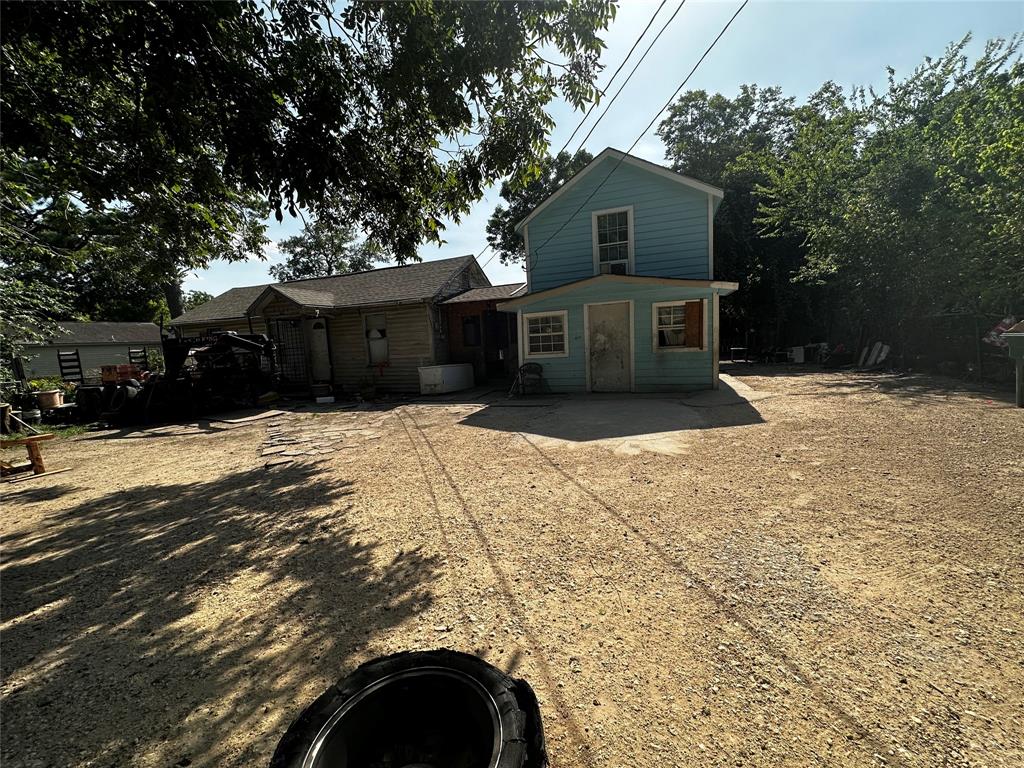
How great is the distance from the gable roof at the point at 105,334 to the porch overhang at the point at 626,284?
3195 centimetres

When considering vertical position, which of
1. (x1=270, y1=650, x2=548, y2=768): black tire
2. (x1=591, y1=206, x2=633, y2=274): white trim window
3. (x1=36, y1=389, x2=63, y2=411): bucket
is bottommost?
(x1=270, y1=650, x2=548, y2=768): black tire

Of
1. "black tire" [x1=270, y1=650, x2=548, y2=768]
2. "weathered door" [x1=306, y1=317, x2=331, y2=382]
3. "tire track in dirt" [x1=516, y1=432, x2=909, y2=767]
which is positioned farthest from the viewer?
"weathered door" [x1=306, y1=317, x2=331, y2=382]

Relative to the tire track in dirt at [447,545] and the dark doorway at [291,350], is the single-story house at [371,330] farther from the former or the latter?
the tire track in dirt at [447,545]

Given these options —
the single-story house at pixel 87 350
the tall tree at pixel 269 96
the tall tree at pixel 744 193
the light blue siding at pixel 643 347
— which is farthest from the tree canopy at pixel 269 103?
the single-story house at pixel 87 350

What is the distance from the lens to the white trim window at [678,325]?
1017cm

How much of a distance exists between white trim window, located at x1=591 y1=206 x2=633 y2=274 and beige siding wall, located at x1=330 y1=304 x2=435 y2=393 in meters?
6.50

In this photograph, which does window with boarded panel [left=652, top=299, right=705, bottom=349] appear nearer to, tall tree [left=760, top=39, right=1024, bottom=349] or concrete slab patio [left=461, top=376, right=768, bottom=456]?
concrete slab patio [left=461, top=376, right=768, bottom=456]

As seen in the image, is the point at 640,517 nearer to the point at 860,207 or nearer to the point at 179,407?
the point at 179,407

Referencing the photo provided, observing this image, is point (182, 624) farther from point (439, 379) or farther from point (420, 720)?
point (439, 379)

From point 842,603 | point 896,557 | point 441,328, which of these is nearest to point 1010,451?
point 896,557

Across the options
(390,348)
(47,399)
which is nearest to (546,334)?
(390,348)

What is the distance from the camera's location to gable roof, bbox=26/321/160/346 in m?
26.4

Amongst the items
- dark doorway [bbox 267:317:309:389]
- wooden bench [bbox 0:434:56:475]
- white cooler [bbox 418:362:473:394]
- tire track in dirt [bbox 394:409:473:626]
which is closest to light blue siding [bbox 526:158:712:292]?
white cooler [bbox 418:362:473:394]

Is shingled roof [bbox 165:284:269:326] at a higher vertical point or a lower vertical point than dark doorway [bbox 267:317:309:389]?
higher
